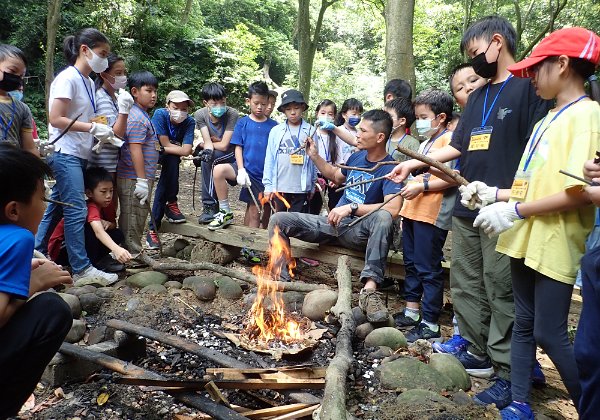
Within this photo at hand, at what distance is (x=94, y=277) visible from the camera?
446cm

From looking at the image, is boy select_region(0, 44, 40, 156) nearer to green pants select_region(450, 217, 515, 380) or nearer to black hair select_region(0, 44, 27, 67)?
black hair select_region(0, 44, 27, 67)

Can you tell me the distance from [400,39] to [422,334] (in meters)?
4.55

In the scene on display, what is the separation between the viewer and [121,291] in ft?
14.3

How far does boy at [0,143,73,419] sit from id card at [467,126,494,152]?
Result: 2.57 metres

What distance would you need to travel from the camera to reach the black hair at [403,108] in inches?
197

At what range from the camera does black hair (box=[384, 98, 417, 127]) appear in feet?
16.4

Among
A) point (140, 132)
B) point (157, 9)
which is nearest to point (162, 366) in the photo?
point (140, 132)

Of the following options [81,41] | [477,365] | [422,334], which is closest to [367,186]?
[422,334]

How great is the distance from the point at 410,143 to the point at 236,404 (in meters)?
3.22

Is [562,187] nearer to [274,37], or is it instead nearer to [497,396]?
[497,396]

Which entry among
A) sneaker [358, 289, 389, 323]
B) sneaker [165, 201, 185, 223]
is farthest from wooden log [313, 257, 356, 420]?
sneaker [165, 201, 185, 223]

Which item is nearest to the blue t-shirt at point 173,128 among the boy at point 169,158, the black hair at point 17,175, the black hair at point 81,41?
the boy at point 169,158

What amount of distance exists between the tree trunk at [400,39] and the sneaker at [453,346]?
425 cm

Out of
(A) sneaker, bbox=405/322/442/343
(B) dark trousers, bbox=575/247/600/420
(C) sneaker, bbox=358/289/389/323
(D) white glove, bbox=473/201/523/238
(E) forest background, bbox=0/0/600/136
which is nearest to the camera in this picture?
(B) dark trousers, bbox=575/247/600/420
